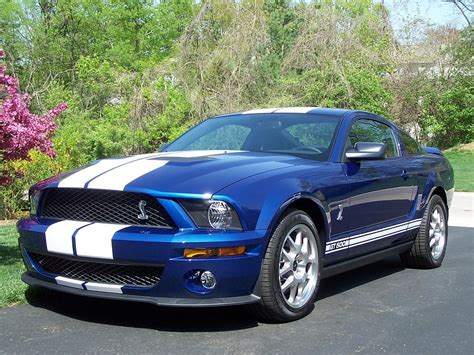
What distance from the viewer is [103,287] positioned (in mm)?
4098

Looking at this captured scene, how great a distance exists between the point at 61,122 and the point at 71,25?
20.5m

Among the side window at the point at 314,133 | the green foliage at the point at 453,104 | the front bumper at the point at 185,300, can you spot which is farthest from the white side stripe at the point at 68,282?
the green foliage at the point at 453,104

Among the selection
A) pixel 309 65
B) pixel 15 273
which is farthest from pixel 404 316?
pixel 309 65

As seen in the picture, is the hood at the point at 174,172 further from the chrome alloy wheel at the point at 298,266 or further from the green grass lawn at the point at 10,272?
the green grass lawn at the point at 10,272

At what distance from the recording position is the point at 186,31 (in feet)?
60.7

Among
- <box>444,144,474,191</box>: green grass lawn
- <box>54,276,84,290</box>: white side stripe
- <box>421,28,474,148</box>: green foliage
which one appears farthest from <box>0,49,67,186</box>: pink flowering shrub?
<box>421,28,474,148</box>: green foliage

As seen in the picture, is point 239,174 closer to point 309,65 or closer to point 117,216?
point 117,216

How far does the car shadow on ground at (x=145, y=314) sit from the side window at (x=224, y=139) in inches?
56.4

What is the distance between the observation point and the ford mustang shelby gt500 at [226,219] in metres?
3.96

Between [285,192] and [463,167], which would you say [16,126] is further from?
[463,167]

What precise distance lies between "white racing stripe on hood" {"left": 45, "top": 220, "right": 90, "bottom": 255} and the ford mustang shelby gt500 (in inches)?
0.4

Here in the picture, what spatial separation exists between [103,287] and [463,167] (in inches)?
666

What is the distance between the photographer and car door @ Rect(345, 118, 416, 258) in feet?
16.7

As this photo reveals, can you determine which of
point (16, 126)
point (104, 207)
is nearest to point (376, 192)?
point (104, 207)
